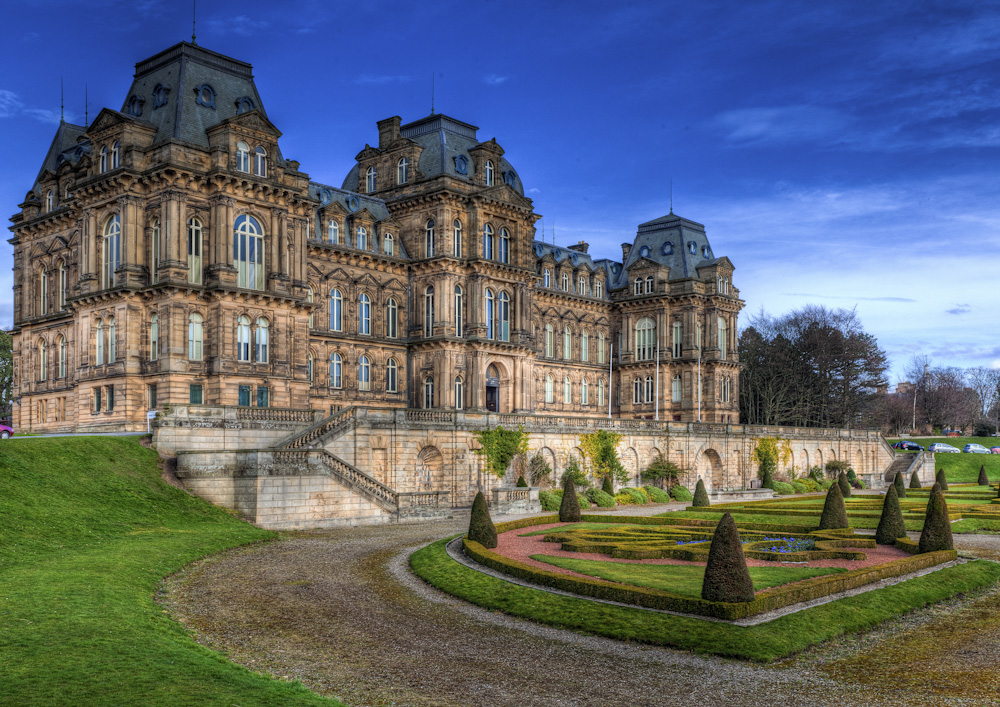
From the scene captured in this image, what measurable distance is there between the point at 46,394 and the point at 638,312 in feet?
178

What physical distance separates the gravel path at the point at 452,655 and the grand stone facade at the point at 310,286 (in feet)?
90.7

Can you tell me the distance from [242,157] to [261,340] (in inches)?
415

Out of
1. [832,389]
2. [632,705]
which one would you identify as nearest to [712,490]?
[832,389]

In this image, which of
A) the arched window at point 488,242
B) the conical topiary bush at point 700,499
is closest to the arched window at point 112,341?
the arched window at point 488,242

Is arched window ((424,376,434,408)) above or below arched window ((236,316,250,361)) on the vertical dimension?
below

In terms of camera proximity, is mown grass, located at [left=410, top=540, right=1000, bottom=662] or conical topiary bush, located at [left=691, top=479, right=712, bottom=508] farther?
conical topiary bush, located at [left=691, top=479, right=712, bottom=508]

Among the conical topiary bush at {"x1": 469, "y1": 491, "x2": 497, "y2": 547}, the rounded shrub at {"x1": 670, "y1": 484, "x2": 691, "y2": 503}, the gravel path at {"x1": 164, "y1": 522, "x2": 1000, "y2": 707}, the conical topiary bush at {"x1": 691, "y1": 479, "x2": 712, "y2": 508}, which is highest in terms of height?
the conical topiary bush at {"x1": 469, "y1": 491, "x2": 497, "y2": 547}

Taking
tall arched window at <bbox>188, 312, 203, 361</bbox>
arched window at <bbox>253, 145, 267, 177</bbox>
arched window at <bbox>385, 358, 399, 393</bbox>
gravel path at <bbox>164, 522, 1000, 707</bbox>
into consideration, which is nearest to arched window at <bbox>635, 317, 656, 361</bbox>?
arched window at <bbox>385, 358, 399, 393</bbox>

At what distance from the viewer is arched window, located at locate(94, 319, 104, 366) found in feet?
172

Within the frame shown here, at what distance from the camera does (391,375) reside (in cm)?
6825

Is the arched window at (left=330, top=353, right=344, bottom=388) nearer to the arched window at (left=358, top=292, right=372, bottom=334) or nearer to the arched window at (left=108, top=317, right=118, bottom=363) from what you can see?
the arched window at (left=358, top=292, right=372, bottom=334)

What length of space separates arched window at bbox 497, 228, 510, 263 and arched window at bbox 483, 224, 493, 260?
844 millimetres

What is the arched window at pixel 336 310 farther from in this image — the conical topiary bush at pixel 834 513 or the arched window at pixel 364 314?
the conical topiary bush at pixel 834 513

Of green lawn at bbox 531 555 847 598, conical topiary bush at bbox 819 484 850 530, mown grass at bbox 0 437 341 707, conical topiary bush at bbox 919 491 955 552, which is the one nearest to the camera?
mown grass at bbox 0 437 341 707
